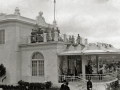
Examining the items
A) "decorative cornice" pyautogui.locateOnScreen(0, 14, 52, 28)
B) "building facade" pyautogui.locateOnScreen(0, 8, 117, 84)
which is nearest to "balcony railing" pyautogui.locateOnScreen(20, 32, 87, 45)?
"building facade" pyautogui.locateOnScreen(0, 8, 117, 84)

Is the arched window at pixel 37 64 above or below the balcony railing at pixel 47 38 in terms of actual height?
below

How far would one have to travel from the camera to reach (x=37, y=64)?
21.7 meters

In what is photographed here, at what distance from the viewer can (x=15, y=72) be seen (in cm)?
2244

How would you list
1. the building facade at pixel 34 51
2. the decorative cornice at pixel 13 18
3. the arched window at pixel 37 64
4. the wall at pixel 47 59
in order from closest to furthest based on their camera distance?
the wall at pixel 47 59 < the building facade at pixel 34 51 < the arched window at pixel 37 64 < the decorative cornice at pixel 13 18

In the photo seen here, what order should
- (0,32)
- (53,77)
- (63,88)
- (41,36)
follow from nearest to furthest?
(63,88), (53,77), (41,36), (0,32)

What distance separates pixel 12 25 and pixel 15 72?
4.73m

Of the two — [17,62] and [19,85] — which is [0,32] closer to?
[17,62]

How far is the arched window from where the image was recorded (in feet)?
70.6

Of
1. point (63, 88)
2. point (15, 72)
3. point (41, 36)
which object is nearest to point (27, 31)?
point (41, 36)

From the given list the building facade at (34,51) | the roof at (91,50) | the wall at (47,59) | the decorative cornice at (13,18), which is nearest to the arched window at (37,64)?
the building facade at (34,51)

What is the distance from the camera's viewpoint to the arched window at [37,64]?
21.5 m

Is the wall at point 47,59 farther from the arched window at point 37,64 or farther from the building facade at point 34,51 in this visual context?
the arched window at point 37,64

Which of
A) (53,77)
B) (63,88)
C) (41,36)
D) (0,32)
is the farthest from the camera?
(0,32)

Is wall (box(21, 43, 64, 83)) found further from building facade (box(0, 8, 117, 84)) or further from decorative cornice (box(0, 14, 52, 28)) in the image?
decorative cornice (box(0, 14, 52, 28))
